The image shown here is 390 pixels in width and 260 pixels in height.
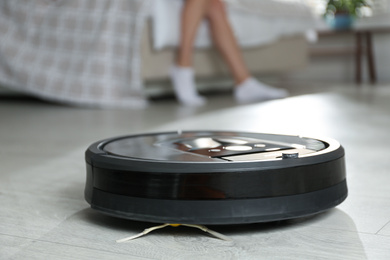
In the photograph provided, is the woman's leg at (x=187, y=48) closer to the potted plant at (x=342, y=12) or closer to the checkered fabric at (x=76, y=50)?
the checkered fabric at (x=76, y=50)

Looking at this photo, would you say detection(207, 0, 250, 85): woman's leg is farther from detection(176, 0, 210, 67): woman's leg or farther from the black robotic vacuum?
the black robotic vacuum

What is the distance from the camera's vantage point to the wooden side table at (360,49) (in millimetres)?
4660

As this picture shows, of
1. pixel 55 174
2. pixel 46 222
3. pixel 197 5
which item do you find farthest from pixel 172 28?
pixel 46 222

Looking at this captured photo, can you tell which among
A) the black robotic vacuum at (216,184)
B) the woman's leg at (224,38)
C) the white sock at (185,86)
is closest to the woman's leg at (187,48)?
the white sock at (185,86)

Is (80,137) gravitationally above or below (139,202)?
below

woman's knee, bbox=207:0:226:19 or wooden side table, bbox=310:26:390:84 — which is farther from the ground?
woman's knee, bbox=207:0:226:19

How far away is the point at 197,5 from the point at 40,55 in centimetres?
72

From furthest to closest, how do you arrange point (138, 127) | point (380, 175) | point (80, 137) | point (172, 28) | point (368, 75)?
point (368, 75) < point (172, 28) < point (138, 127) < point (80, 137) < point (380, 175)

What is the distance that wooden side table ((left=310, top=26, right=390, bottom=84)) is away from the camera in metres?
4.66

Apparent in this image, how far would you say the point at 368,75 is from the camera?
16.1ft

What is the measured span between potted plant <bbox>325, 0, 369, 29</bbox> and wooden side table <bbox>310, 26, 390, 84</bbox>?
0.06m

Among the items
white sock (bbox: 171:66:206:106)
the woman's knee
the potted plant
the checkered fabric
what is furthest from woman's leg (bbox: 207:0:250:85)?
the potted plant

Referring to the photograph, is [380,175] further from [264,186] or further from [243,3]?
[243,3]

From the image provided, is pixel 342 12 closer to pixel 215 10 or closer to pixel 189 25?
pixel 215 10
